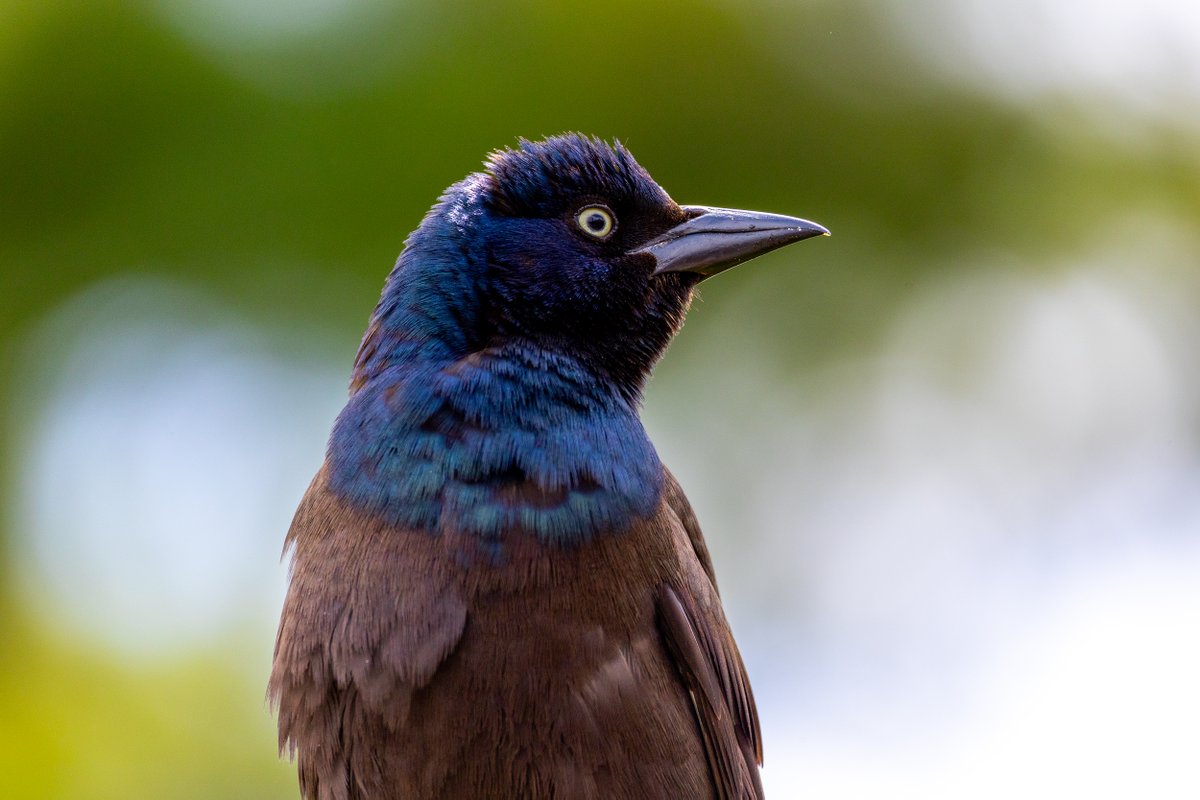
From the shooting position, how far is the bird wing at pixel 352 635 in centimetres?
318

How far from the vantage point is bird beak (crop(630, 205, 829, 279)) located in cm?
396

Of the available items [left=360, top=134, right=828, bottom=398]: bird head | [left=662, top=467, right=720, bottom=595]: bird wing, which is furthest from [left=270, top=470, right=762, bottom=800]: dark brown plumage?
[left=360, top=134, right=828, bottom=398]: bird head

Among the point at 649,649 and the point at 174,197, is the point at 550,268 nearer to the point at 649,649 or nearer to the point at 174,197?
the point at 649,649

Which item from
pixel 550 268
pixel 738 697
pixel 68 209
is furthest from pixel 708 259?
pixel 68 209

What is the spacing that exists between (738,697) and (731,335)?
169 inches

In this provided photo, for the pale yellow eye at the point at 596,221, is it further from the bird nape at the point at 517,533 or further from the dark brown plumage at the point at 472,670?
the dark brown plumage at the point at 472,670

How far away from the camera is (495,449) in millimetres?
3389

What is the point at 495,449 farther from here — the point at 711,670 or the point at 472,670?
the point at 711,670

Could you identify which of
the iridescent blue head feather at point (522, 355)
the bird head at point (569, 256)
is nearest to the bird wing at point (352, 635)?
the iridescent blue head feather at point (522, 355)

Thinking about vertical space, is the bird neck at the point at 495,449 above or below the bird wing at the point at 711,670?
above

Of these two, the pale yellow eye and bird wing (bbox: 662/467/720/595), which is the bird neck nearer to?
bird wing (bbox: 662/467/720/595)

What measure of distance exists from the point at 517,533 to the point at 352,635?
50cm

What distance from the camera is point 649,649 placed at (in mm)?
3453

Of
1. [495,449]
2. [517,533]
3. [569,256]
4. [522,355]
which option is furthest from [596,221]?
[517,533]
